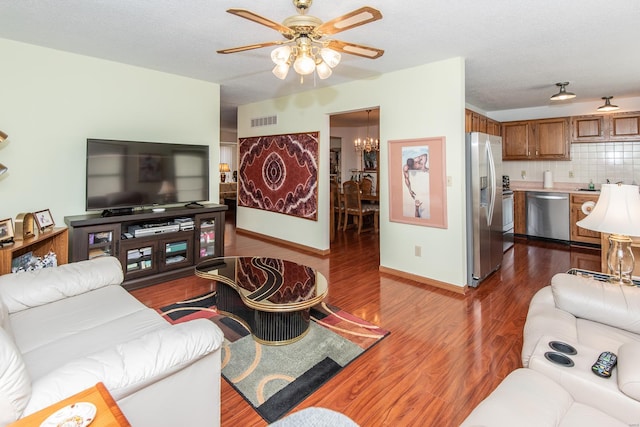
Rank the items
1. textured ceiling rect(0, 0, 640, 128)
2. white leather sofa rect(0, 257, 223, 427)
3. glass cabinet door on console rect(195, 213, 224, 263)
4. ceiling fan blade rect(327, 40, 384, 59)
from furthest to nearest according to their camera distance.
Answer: glass cabinet door on console rect(195, 213, 224, 263) < textured ceiling rect(0, 0, 640, 128) < ceiling fan blade rect(327, 40, 384, 59) < white leather sofa rect(0, 257, 223, 427)

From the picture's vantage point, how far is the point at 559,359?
1480 mm

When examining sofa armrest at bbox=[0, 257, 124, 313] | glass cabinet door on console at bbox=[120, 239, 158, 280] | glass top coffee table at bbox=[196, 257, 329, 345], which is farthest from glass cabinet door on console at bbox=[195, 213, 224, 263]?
sofa armrest at bbox=[0, 257, 124, 313]

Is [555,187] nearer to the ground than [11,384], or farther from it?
farther from it

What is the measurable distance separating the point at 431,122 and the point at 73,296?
12.0 ft

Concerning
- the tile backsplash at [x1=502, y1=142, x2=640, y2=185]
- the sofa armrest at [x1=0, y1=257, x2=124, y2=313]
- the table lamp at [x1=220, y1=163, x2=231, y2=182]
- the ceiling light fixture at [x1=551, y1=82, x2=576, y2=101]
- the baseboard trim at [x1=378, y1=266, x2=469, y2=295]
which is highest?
the ceiling light fixture at [x1=551, y1=82, x2=576, y2=101]

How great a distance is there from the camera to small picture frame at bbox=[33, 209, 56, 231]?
3084mm

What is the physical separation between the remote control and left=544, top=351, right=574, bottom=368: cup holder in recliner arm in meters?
0.08

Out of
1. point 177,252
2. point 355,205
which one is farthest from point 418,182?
point 177,252

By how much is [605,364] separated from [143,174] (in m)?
4.21

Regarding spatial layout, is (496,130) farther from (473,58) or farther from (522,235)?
(473,58)

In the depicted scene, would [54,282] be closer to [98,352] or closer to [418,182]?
[98,352]

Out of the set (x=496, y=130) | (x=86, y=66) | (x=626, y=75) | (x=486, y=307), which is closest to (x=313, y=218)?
(x=486, y=307)

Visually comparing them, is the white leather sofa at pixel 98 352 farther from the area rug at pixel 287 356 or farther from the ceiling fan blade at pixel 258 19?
the ceiling fan blade at pixel 258 19

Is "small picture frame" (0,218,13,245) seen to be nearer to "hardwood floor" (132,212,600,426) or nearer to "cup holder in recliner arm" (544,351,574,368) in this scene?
"hardwood floor" (132,212,600,426)
